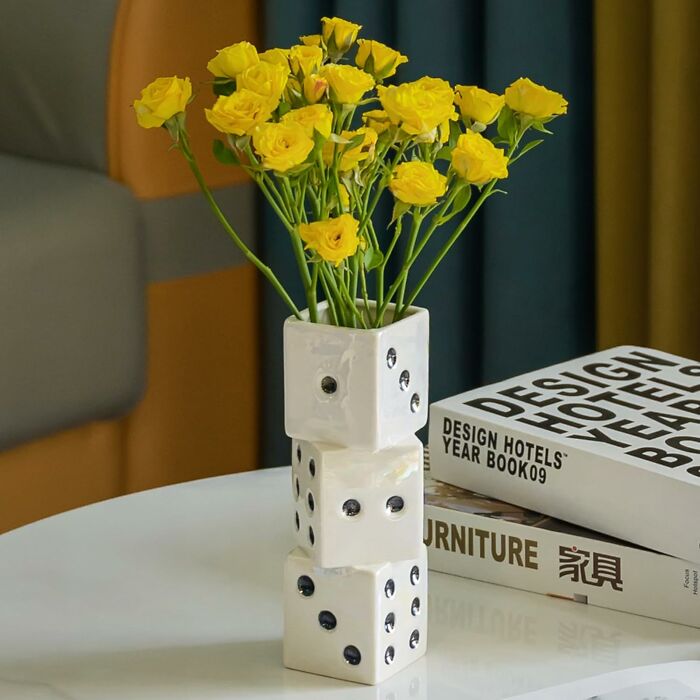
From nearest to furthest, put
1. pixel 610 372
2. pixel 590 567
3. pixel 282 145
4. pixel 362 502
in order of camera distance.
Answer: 1. pixel 282 145
2. pixel 362 502
3. pixel 590 567
4. pixel 610 372

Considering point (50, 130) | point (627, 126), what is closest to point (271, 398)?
point (50, 130)

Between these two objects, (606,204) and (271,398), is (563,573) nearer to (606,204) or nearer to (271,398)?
(606,204)

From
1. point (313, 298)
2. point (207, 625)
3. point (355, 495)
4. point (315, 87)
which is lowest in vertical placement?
point (207, 625)

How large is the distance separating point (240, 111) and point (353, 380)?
0.15 metres

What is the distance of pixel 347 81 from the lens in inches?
24.7

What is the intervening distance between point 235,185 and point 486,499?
918mm

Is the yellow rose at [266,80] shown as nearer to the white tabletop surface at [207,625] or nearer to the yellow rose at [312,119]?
the yellow rose at [312,119]

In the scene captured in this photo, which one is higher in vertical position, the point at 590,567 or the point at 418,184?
the point at 418,184

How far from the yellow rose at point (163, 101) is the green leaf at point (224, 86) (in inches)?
0.6

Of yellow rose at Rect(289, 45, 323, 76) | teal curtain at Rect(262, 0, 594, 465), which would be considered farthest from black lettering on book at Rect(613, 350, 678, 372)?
teal curtain at Rect(262, 0, 594, 465)

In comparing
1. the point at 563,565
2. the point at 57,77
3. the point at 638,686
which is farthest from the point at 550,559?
the point at 57,77

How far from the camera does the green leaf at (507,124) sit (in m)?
0.69

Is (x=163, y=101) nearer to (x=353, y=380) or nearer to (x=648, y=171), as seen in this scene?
(x=353, y=380)

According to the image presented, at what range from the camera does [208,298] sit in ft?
5.45
